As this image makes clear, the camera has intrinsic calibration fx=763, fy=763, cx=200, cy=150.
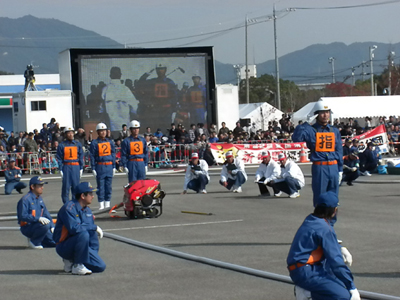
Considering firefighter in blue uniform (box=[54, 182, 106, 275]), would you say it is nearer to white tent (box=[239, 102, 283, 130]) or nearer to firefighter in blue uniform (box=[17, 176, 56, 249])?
firefighter in blue uniform (box=[17, 176, 56, 249])

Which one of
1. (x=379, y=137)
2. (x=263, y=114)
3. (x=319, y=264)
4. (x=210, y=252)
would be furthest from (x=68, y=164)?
(x=263, y=114)

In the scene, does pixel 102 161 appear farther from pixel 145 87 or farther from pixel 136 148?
pixel 145 87

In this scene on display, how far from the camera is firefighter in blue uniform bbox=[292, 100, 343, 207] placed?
478 inches

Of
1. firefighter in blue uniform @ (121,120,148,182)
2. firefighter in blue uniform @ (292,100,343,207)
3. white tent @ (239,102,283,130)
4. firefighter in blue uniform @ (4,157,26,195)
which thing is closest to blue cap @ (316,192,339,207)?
firefighter in blue uniform @ (292,100,343,207)

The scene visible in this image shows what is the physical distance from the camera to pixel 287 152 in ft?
114

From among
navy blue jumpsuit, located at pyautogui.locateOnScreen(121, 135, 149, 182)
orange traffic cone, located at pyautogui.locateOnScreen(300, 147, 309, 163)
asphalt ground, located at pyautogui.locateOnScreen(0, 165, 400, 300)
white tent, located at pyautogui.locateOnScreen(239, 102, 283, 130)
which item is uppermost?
white tent, located at pyautogui.locateOnScreen(239, 102, 283, 130)

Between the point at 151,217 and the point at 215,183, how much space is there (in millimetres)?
8927

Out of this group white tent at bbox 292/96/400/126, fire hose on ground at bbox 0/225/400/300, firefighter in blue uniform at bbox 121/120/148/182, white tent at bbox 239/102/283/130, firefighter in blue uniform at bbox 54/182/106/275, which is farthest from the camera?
white tent at bbox 239/102/283/130

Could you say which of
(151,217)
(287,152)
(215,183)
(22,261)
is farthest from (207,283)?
(287,152)

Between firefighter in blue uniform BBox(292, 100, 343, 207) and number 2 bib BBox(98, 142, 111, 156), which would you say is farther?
number 2 bib BBox(98, 142, 111, 156)

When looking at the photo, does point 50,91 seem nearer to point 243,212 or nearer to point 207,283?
point 243,212

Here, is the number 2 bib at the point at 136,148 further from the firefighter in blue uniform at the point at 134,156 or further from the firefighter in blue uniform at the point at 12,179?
the firefighter in blue uniform at the point at 12,179

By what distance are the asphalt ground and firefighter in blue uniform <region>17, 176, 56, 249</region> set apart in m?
0.32

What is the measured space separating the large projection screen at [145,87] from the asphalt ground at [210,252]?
18.8 m
